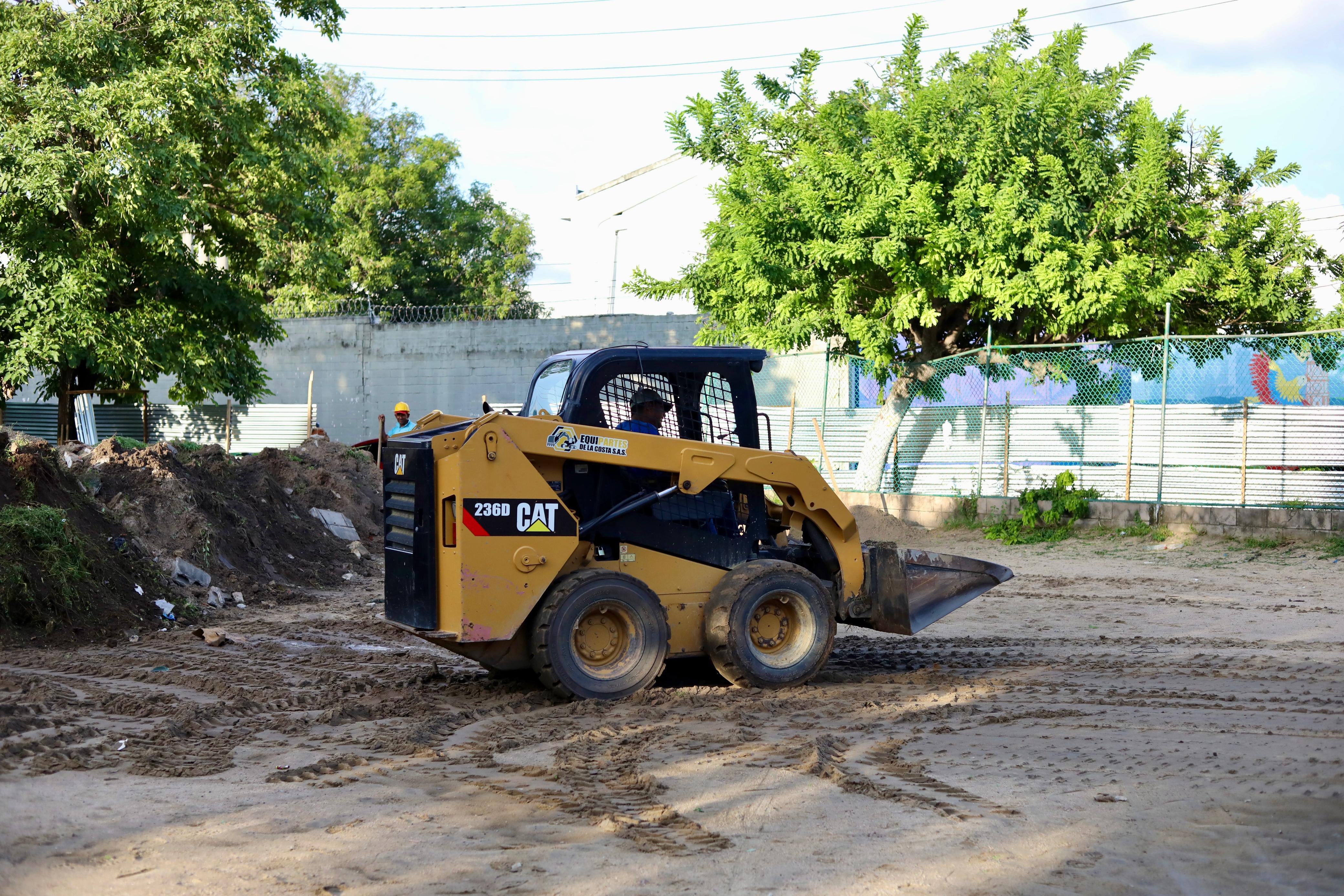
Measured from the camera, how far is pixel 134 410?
85.1 feet

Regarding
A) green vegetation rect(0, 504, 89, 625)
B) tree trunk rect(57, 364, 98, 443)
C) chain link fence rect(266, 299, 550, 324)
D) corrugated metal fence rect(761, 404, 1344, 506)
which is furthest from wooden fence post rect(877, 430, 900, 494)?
tree trunk rect(57, 364, 98, 443)

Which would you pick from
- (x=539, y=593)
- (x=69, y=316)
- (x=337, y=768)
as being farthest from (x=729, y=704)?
(x=69, y=316)

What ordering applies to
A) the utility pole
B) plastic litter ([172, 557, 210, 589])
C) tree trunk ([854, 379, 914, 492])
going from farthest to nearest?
the utility pole, tree trunk ([854, 379, 914, 492]), plastic litter ([172, 557, 210, 589])

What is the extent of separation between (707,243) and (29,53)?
36.1ft

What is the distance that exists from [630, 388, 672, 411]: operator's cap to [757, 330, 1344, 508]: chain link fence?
1054cm

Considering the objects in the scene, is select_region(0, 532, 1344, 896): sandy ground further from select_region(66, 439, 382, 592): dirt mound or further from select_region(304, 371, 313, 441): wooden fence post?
select_region(304, 371, 313, 441): wooden fence post

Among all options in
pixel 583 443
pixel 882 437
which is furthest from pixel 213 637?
pixel 882 437

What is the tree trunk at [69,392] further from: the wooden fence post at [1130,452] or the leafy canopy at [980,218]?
the wooden fence post at [1130,452]

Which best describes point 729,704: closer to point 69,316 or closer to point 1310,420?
point 1310,420

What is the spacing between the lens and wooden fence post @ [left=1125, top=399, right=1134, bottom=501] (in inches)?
651

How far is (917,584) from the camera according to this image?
8367 mm

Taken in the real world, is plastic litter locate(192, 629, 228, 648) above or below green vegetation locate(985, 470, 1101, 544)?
below

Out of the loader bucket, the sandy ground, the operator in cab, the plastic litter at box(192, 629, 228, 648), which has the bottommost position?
the plastic litter at box(192, 629, 228, 648)

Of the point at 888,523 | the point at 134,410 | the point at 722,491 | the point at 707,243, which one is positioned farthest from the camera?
the point at 134,410
